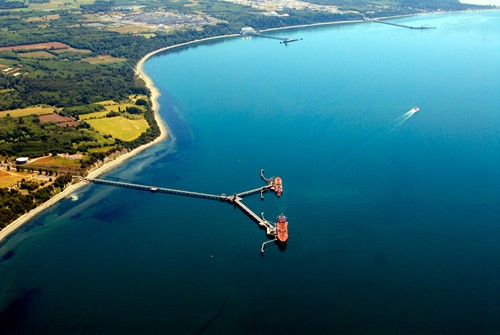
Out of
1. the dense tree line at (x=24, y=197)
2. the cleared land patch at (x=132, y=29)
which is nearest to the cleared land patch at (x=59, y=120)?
the dense tree line at (x=24, y=197)

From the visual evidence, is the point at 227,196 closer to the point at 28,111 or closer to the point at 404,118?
the point at 404,118

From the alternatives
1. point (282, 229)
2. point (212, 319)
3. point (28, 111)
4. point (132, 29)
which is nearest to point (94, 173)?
point (28, 111)

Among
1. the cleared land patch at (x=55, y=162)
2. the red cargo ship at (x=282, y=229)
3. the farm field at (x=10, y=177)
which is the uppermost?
the red cargo ship at (x=282, y=229)

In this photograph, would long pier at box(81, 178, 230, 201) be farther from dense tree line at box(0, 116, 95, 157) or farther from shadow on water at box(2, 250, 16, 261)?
shadow on water at box(2, 250, 16, 261)

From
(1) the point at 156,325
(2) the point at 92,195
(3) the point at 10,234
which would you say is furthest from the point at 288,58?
(1) the point at 156,325

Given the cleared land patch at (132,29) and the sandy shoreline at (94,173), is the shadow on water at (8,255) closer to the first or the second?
the sandy shoreline at (94,173)

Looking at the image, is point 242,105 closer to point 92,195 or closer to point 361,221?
point 92,195

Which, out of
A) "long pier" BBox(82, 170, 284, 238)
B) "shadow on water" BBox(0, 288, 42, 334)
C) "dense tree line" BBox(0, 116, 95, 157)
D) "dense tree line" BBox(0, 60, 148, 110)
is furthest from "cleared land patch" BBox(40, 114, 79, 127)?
"shadow on water" BBox(0, 288, 42, 334)
